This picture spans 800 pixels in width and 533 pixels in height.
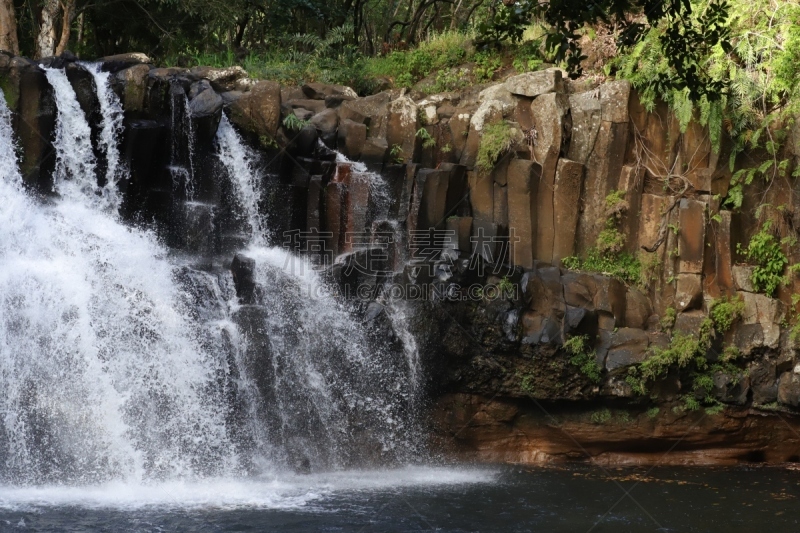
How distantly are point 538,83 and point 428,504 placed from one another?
7838mm

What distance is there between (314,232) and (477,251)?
9.18 ft

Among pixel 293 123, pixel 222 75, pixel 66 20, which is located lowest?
pixel 293 123

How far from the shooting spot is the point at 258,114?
1531 centimetres

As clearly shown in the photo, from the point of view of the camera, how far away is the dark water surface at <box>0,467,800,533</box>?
9.91 meters

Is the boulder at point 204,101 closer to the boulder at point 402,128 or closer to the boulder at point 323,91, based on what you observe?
the boulder at point 323,91

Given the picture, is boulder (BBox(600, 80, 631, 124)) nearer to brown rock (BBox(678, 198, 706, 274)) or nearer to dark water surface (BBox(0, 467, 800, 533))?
brown rock (BBox(678, 198, 706, 274))

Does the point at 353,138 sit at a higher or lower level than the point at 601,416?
higher

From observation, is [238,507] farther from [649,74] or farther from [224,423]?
[649,74]

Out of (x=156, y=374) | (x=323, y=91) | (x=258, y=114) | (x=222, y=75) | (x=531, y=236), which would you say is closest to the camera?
(x=156, y=374)

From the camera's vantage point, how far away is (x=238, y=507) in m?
10.5

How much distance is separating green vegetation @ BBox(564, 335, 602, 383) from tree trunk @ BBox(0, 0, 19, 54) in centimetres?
1188

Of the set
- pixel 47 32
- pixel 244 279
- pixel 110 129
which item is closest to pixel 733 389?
pixel 244 279

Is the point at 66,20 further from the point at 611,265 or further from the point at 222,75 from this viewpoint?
the point at 611,265

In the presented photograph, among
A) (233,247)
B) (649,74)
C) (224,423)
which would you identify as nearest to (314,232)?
(233,247)
